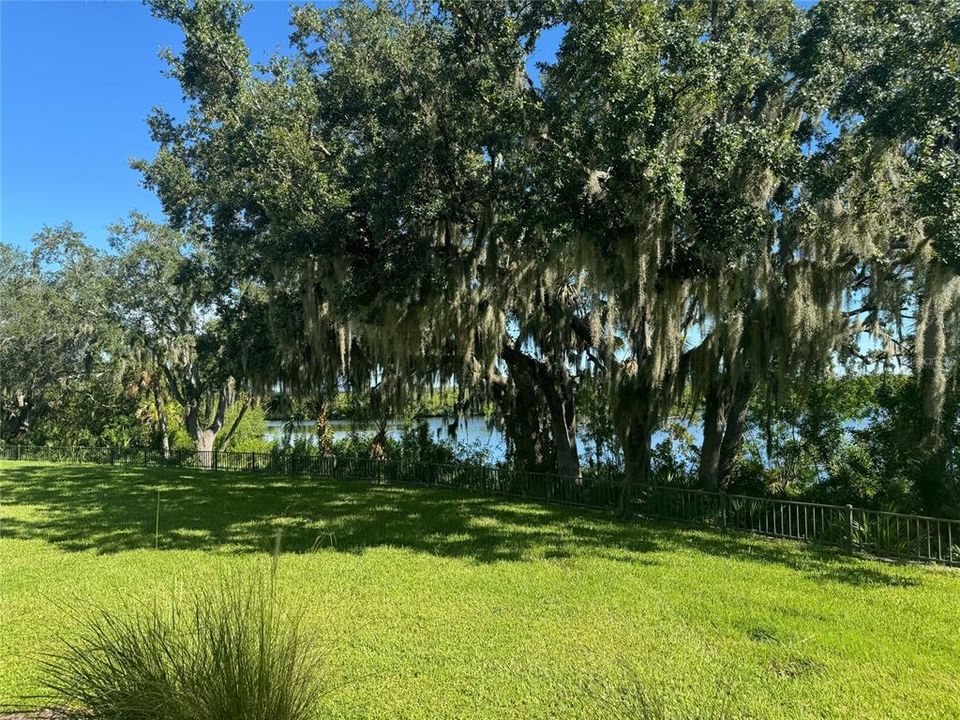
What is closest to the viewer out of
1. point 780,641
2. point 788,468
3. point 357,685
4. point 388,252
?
point 357,685

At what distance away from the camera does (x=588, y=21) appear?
701 centimetres

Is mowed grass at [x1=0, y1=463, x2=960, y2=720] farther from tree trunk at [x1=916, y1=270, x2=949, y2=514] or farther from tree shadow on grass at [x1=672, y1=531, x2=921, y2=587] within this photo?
tree trunk at [x1=916, y1=270, x2=949, y2=514]

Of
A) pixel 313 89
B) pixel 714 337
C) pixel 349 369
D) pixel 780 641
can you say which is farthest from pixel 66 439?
pixel 780 641

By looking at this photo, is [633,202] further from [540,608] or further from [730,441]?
[730,441]

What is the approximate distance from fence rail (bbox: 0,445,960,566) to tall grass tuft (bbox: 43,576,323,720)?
753cm

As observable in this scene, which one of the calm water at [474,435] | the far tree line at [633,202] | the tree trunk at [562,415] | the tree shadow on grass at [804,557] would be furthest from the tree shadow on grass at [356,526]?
the calm water at [474,435]

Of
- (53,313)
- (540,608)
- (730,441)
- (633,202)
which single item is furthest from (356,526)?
(53,313)

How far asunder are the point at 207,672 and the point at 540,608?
3.36m

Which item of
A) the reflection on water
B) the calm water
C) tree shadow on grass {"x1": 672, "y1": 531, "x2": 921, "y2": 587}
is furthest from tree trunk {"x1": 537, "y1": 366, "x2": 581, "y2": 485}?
tree shadow on grass {"x1": 672, "y1": 531, "x2": 921, "y2": 587}

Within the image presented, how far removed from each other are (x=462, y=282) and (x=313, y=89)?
11.8ft

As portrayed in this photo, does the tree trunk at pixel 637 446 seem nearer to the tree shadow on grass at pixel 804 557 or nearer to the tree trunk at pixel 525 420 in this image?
the tree trunk at pixel 525 420

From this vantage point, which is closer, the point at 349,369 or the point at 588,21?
the point at 588,21

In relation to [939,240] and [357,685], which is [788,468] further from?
[357,685]

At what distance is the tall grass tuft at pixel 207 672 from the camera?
96.0 inches
